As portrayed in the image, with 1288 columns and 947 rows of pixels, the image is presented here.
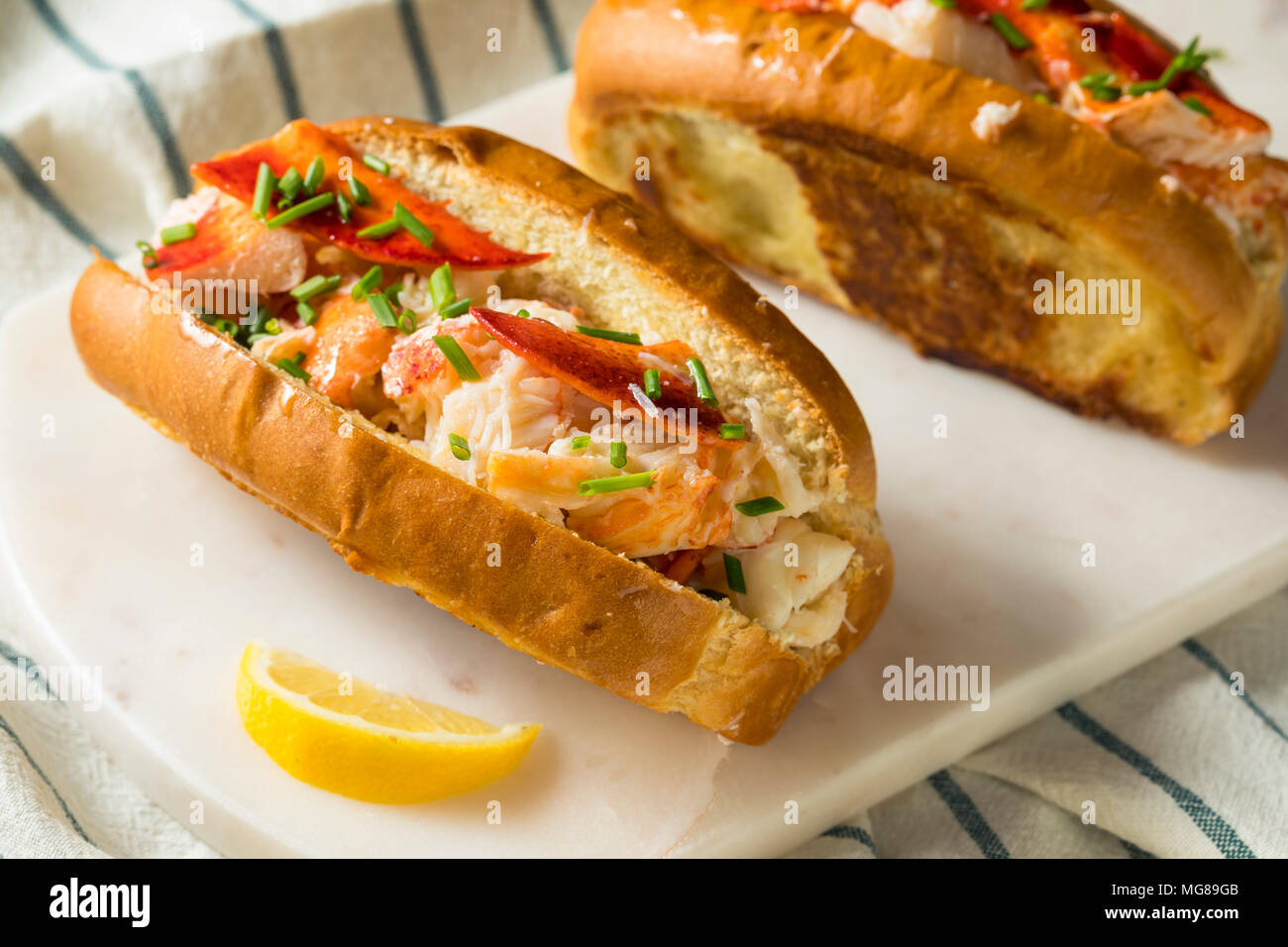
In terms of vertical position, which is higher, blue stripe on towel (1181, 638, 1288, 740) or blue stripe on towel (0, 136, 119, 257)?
blue stripe on towel (0, 136, 119, 257)

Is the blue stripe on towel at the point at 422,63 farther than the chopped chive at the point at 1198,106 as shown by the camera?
Yes

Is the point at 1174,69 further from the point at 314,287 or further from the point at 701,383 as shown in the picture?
the point at 314,287

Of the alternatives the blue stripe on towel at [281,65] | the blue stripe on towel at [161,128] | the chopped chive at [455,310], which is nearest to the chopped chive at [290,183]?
the chopped chive at [455,310]

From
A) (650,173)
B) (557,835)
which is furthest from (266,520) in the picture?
(650,173)

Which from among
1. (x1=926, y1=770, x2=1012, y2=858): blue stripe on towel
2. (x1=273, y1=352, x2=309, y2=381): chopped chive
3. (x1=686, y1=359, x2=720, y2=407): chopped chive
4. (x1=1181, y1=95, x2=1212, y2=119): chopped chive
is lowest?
(x1=926, y1=770, x2=1012, y2=858): blue stripe on towel

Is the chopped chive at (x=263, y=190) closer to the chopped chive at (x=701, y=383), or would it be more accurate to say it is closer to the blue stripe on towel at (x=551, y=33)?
the chopped chive at (x=701, y=383)

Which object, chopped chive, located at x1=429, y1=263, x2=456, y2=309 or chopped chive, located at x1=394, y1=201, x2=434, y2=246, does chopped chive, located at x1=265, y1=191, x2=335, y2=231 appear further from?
chopped chive, located at x1=429, y1=263, x2=456, y2=309

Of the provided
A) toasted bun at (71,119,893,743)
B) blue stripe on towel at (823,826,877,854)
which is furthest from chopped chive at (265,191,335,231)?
blue stripe on towel at (823,826,877,854)
